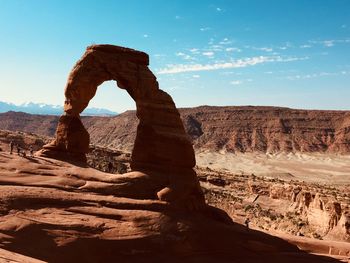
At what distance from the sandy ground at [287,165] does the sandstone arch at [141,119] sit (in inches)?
3079

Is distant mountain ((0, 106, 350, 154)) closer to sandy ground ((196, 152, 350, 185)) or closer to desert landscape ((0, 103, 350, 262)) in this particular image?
desert landscape ((0, 103, 350, 262))

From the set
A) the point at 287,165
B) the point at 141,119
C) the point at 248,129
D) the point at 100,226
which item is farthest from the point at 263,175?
the point at 100,226

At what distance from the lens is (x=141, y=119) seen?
2305cm

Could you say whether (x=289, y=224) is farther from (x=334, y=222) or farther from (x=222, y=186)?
(x=222, y=186)

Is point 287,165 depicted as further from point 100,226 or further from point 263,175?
point 100,226

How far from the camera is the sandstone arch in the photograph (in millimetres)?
22500

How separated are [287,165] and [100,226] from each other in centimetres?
11225

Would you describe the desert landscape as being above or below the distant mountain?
below

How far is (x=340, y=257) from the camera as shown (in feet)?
76.4

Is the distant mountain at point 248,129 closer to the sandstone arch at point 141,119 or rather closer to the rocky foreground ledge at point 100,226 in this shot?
the sandstone arch at point 141,119

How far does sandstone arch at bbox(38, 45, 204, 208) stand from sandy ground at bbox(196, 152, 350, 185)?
257ft

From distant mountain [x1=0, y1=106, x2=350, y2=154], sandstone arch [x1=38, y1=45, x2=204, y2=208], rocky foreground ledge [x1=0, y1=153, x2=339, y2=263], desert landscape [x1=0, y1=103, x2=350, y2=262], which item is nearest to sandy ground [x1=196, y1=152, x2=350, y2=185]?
desert landscape [x1=0, y1=103, x2=350, y2=262]

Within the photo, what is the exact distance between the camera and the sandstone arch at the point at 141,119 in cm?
2250

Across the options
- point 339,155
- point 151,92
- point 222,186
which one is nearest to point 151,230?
point 151,92
